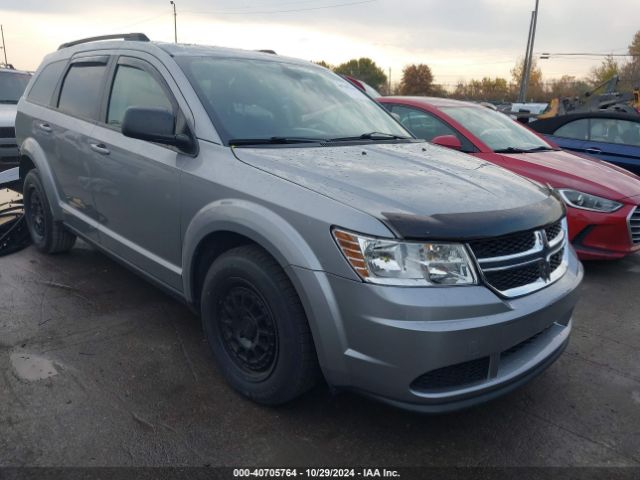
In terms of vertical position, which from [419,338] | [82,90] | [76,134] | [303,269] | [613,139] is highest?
[82,90]

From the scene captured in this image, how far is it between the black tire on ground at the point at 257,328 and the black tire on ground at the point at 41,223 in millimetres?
2542

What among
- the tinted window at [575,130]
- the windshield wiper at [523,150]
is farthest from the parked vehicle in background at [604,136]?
the windshield wiper at [523,150]

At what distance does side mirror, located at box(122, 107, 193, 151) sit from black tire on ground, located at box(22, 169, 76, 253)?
2.19m

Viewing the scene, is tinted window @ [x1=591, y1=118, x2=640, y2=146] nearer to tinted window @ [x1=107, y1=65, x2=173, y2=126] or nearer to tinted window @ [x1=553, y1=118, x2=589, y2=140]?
tinted window @ [x1=553, y1=118, x2=589, y2=140]

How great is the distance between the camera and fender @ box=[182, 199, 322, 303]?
229 centimetres

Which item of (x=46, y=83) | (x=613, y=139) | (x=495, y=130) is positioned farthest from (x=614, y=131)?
(x=46, y=83)

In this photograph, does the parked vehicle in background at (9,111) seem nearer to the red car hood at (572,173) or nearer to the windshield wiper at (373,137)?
the windshield wiper at (373,137)

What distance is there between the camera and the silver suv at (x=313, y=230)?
2.14m

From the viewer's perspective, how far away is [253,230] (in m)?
2.47

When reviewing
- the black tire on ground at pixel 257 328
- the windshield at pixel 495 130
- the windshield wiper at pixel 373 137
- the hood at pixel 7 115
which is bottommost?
the black tire on ground at pixel 257 328

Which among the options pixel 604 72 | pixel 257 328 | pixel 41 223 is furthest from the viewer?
pixel 604 72

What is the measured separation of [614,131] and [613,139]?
0.36 ft

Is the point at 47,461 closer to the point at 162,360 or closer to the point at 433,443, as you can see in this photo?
the point at 162,360

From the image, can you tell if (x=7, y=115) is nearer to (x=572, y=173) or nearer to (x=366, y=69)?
(x=572, y=173)
